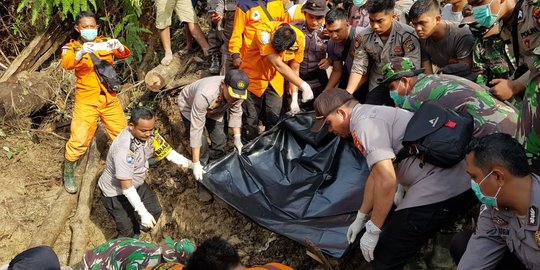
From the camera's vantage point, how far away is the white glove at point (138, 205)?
3.97 metres

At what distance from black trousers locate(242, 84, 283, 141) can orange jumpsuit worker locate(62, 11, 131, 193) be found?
1267mm

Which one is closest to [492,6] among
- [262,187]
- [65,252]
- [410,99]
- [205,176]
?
[410,99]

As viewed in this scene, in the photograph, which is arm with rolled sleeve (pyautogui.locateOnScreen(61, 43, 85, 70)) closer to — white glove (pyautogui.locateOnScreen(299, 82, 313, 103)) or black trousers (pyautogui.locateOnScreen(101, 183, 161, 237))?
black trousers (pyautogui.locateOnScreen(101, 183, 161, 237))

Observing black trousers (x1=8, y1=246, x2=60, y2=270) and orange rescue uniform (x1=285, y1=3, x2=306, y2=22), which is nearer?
black trousers (x1=8, y1=246, x2=60, y2=270)

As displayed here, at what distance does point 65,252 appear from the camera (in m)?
5.00

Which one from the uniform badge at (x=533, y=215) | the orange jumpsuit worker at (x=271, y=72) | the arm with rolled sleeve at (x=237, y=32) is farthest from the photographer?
the arm with rolled sleeve at (x=237, y=32)

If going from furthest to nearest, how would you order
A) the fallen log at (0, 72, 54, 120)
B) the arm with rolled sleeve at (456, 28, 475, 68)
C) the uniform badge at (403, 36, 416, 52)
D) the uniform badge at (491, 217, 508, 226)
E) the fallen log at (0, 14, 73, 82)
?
the fallen log at (0, 14, 73, 82), the fallen log at (0, 72, 54, 120), the uniform badge at (403, 36, 416, 52), the arm with rolled sleeve at (456, 28, 475, 68), the uniform badge at (491, 217, 508, 226)

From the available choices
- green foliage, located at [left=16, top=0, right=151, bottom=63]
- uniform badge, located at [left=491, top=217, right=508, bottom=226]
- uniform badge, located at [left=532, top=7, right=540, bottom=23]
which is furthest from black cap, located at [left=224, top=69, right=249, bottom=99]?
green foliage, located at [left=16, top=0, right=151, bottom=63]

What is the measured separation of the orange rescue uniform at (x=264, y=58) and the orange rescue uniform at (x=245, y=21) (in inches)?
7.8

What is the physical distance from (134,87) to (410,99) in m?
4.03

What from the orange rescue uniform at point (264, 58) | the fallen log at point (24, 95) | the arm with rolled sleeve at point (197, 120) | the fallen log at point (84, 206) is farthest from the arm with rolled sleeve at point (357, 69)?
the fallen log at point (24, 95)

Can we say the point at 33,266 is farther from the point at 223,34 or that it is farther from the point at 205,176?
the point at 223,34

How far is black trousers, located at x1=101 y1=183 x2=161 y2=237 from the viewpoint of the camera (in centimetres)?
426

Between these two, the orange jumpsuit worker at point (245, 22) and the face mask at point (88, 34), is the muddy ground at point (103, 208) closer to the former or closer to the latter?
the orange jumpsuit worker at point (245, 22)
